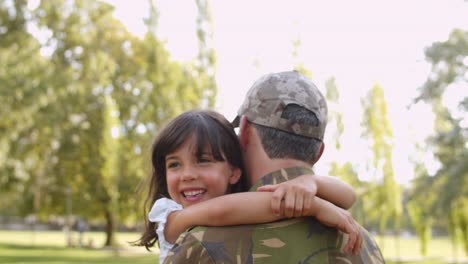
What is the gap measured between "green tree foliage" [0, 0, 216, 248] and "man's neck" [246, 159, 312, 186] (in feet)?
68.6

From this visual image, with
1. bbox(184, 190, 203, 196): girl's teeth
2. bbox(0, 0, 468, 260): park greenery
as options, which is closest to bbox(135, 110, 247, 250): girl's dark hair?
bbox(184, 190, 203, 196): girl's teeth

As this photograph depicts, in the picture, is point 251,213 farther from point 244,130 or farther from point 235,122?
point 235,122

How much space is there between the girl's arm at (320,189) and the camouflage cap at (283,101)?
142 mm

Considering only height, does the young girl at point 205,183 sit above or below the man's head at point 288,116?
below

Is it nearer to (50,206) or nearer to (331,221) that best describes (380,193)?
(50,206)

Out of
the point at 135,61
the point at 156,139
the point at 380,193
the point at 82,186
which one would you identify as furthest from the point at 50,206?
the point at 156,139

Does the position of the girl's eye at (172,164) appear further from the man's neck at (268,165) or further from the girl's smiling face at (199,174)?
the man's neck at (268,165)

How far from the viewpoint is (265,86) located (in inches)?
82.7

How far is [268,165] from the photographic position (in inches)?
80.1

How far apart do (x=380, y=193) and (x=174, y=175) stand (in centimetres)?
3221

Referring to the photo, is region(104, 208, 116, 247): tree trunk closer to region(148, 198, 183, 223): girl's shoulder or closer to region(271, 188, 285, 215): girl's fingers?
region(148, 198, 183, 223): girl's shoulder

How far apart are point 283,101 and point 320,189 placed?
0.33 metres

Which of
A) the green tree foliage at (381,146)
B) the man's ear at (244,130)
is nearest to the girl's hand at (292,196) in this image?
the man's ear at (244,130)

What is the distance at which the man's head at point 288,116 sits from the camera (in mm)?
2002
